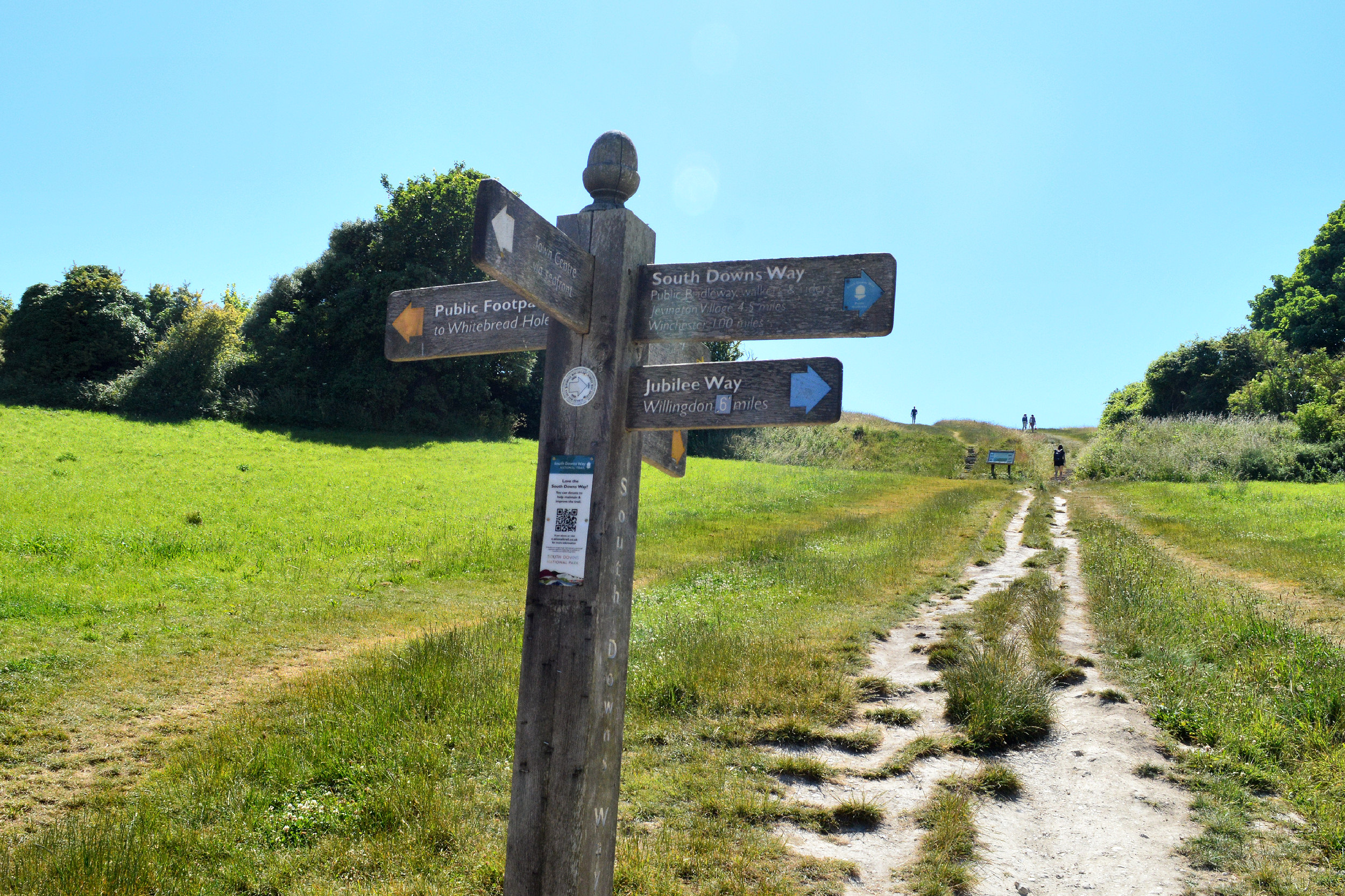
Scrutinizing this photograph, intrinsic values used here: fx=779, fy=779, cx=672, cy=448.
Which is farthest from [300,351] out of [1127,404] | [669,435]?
[1127,404]

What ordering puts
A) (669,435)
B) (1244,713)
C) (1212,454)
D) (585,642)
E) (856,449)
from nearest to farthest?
(585,642) → (669,435) → (1244,713) → (1212,454) → (856,449)

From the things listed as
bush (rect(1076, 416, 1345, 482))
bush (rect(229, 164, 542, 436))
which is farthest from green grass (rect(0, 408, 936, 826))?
bush (rect(1076, 416, 1345, 482))

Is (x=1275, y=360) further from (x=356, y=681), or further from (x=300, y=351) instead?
(x=300, y=351)

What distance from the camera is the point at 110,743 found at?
22.3 ft

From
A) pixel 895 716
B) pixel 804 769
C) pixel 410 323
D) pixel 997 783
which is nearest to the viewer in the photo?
pixel 410 323

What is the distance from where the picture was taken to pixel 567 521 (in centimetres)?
308

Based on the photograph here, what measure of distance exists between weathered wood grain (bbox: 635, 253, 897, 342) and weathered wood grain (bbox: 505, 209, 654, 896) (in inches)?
5.0

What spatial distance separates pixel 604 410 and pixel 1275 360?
169ft

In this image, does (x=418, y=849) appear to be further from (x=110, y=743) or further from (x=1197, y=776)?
(x=1197, y=776)

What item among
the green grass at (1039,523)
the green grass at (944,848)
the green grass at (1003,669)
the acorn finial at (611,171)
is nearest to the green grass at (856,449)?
the green grass at (1039,523)

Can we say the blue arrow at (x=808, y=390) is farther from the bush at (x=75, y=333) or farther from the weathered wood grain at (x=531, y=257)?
the bush at (x=75, y=333)

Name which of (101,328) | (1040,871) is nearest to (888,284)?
(1040,871)

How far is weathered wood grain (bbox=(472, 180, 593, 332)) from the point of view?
2.61m

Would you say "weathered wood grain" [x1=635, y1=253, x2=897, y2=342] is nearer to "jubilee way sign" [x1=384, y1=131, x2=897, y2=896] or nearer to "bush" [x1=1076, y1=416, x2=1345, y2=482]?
"jubilee way sign" [x1=384, y1=131, x2=897, y2=896]
